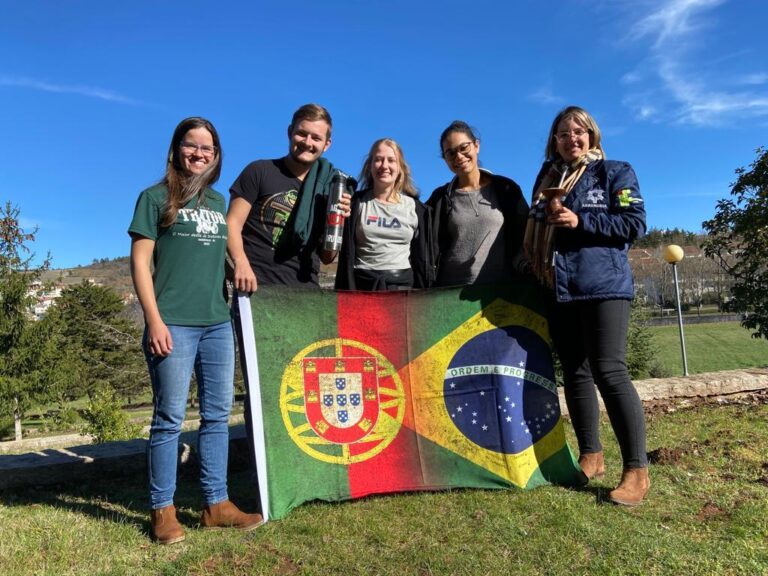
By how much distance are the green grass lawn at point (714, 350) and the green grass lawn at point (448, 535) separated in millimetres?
17903

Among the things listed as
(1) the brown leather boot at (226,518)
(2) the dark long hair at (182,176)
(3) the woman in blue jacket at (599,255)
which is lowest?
(1) the brown leather boot at (226,518)

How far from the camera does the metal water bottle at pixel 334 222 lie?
Result: 346 cm

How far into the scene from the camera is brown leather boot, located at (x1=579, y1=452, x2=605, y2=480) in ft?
12.1

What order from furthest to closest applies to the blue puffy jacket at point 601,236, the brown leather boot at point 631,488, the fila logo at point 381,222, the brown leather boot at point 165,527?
the fila logo at point 381,222
the blue puffy jacket at point 601,236
the brown leather boot at point 631,488
the brown leather boot at point 165,527

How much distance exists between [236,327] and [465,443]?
1.67 metres

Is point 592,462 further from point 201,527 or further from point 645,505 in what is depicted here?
point 201,527

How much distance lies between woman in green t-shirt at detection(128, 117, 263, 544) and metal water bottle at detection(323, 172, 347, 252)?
63 centimetres

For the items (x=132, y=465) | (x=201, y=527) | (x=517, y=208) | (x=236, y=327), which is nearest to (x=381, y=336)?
(x=236, y=327)

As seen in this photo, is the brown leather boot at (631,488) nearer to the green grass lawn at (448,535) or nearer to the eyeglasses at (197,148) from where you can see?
the green grass lawn at (448,535)

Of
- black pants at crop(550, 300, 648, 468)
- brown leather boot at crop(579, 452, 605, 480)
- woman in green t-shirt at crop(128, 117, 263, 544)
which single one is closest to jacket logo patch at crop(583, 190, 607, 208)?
black pants at crop(550, 300, 648, 468)

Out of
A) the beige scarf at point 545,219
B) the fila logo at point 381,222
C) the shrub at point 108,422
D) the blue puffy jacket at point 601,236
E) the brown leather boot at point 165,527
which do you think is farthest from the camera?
the shrub at point 108,422

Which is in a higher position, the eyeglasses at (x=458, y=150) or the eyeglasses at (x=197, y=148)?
the eyeglasses at (x=458, y=150)

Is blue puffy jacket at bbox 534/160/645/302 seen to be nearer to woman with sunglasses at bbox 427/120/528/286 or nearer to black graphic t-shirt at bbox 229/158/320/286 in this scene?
woman with sunglasses at bbox 427/120/528/286

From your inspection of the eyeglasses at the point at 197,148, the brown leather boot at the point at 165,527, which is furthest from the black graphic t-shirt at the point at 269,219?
the brown leather boot at the point at 165,527
